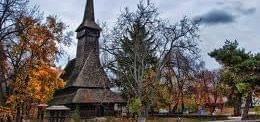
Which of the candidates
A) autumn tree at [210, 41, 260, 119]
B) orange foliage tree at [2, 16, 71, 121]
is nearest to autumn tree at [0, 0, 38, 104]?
orange foliage tree at [2, 16, 71, 121]

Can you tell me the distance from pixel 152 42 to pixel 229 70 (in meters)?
8.54

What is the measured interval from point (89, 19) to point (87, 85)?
12.6 metres

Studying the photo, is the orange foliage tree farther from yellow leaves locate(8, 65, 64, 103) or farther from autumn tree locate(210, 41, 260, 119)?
autumn tree locate(210, 41, 260, 119)

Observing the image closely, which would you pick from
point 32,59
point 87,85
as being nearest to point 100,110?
point 87,85

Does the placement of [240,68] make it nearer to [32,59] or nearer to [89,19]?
[32,59]

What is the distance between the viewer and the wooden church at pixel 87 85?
5762 cm

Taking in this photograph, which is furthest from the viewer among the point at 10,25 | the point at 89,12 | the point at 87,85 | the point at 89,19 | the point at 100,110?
the point at 89,12

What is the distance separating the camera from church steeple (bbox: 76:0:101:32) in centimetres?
6681

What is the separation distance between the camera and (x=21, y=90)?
121 ft

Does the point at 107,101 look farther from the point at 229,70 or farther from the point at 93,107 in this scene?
the point at 229,70

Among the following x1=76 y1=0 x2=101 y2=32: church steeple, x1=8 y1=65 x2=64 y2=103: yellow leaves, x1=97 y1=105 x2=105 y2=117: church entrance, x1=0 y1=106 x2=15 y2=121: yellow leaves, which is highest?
x1=76 y1=0 x2=101 y2=32: church steeple

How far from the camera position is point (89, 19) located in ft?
224

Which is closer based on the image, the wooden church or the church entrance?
the wooden church

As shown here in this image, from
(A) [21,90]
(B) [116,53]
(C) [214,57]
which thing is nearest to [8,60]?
(A) [21,90]
